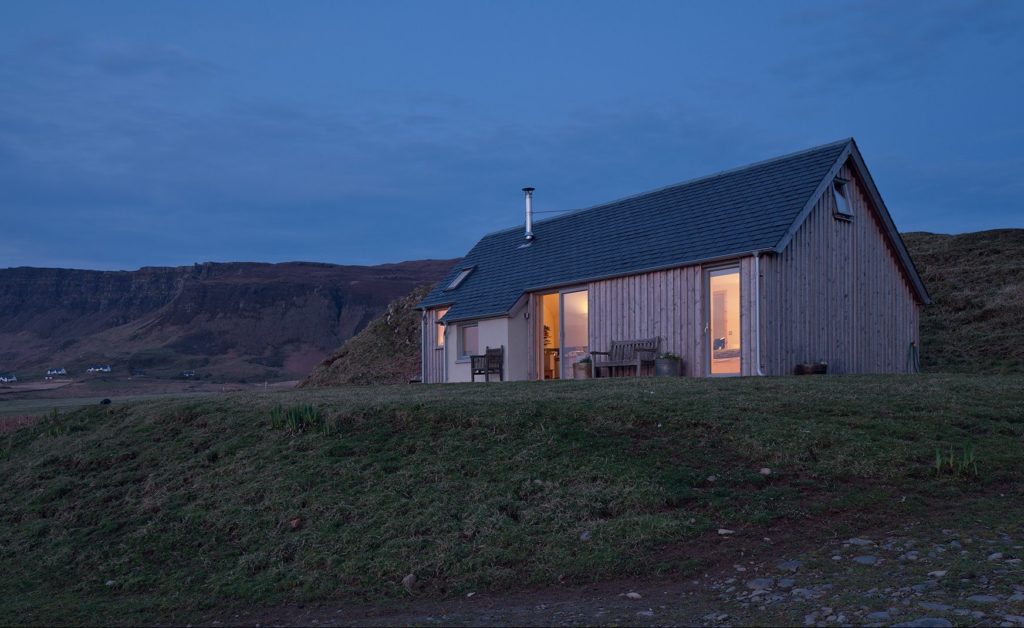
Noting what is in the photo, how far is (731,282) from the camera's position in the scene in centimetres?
1659

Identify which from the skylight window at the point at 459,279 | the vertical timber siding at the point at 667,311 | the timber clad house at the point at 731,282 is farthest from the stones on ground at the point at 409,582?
the skylight window at the point at 459,279

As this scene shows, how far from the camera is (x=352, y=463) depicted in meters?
Result: 8.92

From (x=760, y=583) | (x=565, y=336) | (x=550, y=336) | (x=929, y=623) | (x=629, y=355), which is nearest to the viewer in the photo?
(x=929, y=623)

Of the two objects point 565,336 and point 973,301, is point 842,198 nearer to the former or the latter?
point 565,336

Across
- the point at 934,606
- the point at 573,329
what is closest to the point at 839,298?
the point at 573,329

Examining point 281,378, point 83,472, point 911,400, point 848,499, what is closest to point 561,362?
point 911,400

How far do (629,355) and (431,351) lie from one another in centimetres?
859

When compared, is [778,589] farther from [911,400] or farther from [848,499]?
[911,400]

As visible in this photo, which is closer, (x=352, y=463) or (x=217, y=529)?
(x=217, y=529)

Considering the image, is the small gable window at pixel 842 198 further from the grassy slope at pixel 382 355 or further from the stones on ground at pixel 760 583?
the grassy slope at pixel 382 355

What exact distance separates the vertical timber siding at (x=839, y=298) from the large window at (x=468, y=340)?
907 centimetres

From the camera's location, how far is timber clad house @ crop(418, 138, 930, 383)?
53.4 feet

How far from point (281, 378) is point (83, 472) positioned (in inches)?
2812

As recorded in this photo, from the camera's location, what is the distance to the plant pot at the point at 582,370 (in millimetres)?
19031
